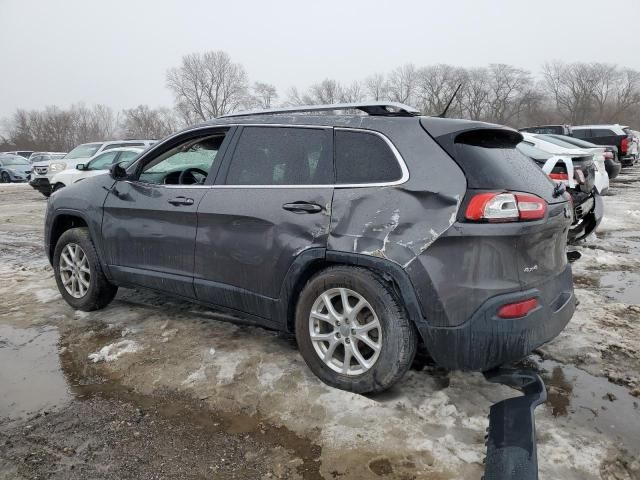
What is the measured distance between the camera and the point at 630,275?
5422 mm

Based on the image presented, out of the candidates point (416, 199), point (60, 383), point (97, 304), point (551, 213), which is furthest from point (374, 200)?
point (97, 304)

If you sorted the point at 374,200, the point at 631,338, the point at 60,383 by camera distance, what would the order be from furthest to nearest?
the point at 631,338 < the point at 60,383 < the point at 374,200

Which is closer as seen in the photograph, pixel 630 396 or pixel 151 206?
pixel 630 396


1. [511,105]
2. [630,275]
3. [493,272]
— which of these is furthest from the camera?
[511,105]

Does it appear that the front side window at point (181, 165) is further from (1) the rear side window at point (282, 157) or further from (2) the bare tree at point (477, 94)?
(2) the bare tree at point (477, 94)

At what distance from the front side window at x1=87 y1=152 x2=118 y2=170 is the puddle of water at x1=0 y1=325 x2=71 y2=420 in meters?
9.18

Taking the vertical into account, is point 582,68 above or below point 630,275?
above

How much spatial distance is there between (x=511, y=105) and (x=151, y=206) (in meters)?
81.2

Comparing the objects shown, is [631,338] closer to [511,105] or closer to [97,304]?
[97,304]

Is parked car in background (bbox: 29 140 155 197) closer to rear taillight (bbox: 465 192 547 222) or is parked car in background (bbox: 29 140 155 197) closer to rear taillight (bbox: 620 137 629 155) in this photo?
rear taillight (bbox: 465 192 547 222)

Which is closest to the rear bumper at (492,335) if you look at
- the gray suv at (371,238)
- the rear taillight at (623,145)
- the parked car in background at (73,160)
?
the gray suv at (371,238)

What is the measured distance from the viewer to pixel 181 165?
4152mm

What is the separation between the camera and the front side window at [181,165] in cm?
390

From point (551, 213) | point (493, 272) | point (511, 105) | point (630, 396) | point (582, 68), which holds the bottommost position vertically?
point (630, 396)
